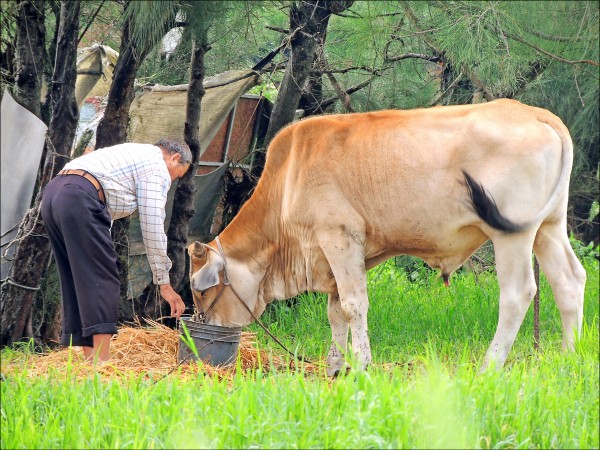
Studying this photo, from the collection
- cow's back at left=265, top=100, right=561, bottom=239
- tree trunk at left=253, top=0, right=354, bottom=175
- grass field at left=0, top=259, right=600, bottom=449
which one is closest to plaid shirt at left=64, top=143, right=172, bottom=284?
cow's back at left=265, top=100, right=561, bottom=239

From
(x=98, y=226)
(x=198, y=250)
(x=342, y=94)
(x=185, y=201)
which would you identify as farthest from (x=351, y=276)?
(x=342, y=94)

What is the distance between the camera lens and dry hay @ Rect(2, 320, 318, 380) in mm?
5754

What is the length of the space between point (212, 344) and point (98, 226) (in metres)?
1.06

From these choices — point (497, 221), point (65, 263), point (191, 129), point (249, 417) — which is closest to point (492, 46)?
point (497, 221)

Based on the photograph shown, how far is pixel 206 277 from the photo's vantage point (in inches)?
260

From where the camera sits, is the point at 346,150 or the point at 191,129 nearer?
the point at 346,150

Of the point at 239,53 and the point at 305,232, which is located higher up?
the point at 239,53

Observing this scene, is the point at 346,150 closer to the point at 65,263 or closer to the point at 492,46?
the point at 492,46

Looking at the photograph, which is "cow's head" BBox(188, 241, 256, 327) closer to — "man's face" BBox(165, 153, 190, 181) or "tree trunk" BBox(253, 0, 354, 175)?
"man's face" BBox(165, 153, 190, 181)

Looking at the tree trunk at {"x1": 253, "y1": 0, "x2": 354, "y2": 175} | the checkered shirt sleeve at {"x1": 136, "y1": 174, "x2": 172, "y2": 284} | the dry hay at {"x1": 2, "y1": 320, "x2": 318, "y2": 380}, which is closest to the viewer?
the dry hay at {"x1": 2, "y1": 320, "x2": 318, "y2": 380}

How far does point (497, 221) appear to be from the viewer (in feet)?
19.1

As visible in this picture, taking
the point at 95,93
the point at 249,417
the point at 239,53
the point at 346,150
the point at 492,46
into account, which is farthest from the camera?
the point at 95,93

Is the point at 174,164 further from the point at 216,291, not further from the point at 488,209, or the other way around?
the point at 488,209

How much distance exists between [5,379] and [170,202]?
10.9 ft
